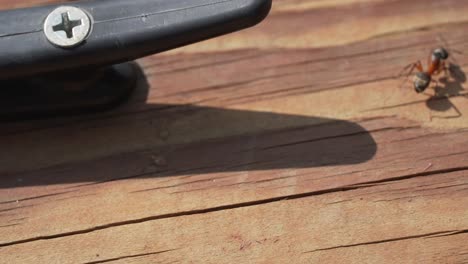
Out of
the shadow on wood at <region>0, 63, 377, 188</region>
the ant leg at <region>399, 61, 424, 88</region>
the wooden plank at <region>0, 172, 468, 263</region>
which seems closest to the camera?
the wooden plank at <region>0, 172, 468, 263</region>

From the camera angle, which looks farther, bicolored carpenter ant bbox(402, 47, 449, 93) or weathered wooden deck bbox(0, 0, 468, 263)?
bicolored carpenter ant bbox(402, 47, 449, 93)

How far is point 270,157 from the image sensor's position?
55.0 inches

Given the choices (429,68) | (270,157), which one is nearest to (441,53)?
(429,68)

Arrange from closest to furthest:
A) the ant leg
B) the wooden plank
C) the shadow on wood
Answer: the wooden plank < the shadow on wood < the ant leg

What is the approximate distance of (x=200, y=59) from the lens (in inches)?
61.2

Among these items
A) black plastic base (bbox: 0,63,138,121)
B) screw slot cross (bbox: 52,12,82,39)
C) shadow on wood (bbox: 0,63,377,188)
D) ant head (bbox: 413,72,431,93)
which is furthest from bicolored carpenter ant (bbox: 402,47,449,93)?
screw slot cross (bbox: 52,12,82,39)

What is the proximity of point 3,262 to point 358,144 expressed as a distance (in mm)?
850

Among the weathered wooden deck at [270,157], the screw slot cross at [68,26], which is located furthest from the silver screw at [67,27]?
the weathered wooden deck at [270,157]

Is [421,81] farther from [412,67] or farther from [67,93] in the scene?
[67,93]

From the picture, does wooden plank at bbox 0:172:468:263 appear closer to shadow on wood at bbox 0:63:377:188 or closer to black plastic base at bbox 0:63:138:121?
shadow on wood at bbox 0:63:377:188

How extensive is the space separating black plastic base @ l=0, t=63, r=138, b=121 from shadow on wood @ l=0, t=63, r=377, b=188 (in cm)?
4

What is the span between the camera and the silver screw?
4.17ft

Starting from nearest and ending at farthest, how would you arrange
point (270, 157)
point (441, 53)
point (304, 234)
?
point (304, 234) → point (270, 157) → point (441, 53)

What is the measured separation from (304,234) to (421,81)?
500mm
